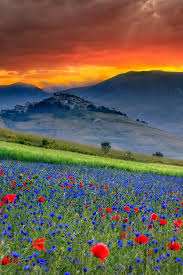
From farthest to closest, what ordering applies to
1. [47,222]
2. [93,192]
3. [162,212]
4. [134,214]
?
1. [93,192]
2. [162,212]
3. [134,214]
4. [47,222]

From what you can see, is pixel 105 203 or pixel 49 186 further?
pixel 49 186

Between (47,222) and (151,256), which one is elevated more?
(47,222)

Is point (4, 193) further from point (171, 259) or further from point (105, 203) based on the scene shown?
point (171, 259)

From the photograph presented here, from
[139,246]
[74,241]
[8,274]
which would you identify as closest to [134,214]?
[139,246]

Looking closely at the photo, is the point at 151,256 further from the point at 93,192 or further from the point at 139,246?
the point at 93,192

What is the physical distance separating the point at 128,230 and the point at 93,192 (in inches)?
110

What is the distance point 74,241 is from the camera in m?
4.59

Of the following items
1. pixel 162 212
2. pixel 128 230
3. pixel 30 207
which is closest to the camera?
pixel 128 230

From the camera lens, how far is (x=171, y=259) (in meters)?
4.47

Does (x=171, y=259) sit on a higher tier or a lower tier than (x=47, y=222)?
lower

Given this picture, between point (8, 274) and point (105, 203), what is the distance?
175 inches

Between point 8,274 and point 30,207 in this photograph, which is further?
point 30,207

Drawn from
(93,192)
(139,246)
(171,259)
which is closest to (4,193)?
(93,192)

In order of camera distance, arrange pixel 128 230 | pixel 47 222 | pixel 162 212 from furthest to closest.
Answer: pixel 162 212 < pixel 128 230 < pixel 47 222
